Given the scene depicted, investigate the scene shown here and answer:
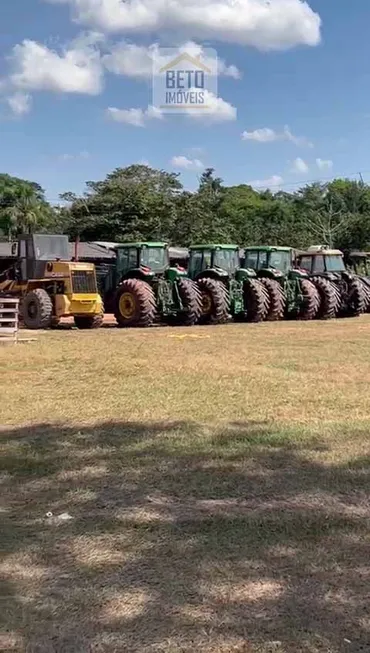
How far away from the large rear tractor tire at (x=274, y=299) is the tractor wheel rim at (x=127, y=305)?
3867 millimetres

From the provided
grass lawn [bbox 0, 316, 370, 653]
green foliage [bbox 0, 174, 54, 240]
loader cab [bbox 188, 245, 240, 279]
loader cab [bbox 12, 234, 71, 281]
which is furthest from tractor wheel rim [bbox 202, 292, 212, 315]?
green foliage [bbox 0, 174, 54, 240]

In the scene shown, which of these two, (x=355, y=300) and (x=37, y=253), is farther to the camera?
(x=355, y=300)

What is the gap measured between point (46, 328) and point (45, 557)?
537 inches

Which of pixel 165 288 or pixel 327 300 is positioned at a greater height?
pixel 165 288

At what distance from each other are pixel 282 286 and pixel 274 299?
109cm

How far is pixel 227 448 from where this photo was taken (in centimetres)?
531

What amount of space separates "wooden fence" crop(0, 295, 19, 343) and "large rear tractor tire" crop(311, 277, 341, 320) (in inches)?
382

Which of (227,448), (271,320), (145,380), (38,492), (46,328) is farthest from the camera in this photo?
(271,320)

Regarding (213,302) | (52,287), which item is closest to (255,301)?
(213,302)

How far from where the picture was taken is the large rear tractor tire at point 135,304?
56.2 ft

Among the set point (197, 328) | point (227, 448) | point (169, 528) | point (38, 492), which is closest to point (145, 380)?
point (227, 448)

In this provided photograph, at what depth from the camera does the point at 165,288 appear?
17.8 m

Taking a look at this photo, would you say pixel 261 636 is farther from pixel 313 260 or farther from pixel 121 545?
pixel 313 260

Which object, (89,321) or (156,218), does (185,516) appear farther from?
(156,218)
